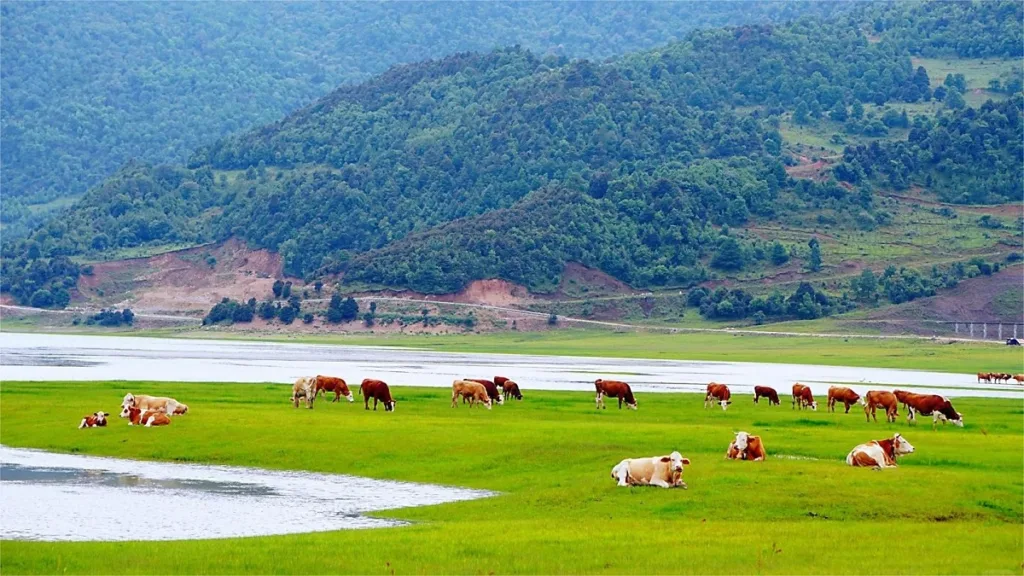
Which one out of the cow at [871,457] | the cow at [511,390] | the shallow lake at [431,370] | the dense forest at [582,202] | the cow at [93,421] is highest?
the dense forest at [582,202]

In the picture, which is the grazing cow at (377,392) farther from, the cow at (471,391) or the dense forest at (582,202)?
the dense forest at (582,202)

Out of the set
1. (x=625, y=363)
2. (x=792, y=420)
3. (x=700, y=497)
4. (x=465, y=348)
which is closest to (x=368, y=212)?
(x=465, y=348)

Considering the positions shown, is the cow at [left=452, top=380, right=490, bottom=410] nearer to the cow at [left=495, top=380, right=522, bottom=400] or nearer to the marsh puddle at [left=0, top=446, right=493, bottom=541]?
the cow at [left=495, top=380, right=522, bottom=400]

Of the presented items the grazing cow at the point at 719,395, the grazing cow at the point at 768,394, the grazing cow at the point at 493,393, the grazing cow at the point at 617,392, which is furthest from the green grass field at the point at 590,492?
the grazing cow at the point at 768,394

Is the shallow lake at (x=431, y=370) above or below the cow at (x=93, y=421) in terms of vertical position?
above

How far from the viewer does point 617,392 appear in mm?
53812

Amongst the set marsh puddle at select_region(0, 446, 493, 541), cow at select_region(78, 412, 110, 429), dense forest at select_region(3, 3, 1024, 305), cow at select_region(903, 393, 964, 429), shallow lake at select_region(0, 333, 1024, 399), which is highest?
dense forest at select_region(3, 3, 1024, 305)

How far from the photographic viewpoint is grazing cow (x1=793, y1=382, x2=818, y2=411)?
54.5m

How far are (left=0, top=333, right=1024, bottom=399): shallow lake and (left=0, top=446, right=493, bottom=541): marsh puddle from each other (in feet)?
89.0

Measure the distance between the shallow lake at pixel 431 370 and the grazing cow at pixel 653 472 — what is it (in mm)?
31512

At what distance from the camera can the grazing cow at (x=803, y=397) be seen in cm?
5453

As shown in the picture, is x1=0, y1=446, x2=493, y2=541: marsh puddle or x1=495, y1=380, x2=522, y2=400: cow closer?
x1=0, y1=446, x2=493, y2=541: marsh puddle

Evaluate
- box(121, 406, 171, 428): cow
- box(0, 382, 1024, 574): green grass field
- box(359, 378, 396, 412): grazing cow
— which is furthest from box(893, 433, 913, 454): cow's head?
box(121, 406, 171, 428): cow

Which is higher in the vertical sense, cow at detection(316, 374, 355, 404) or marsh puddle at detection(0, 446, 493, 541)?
cow at detection(316, 374, 355, 404)
